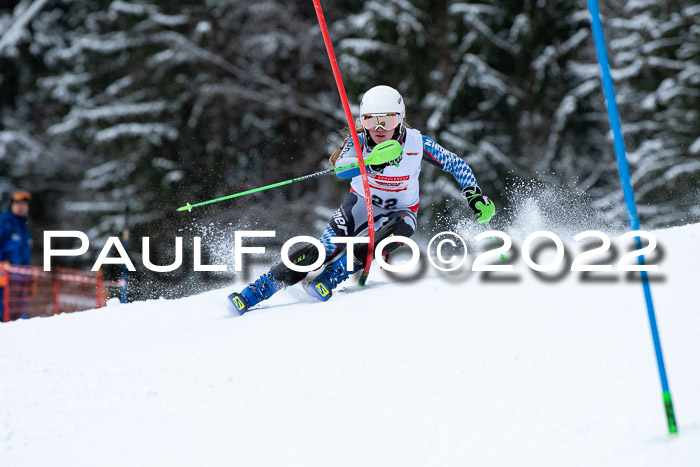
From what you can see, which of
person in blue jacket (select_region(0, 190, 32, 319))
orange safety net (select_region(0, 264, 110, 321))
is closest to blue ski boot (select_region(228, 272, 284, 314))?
orange safety net (select_region(0, 264, 110, 321))

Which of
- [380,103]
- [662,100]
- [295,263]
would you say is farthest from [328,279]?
[662,100]

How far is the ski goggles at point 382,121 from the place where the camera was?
466 centimetres

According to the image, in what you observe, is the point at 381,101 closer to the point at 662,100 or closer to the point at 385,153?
the point at 385,153

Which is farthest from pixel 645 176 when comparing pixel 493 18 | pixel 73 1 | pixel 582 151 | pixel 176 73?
pixel 73 1

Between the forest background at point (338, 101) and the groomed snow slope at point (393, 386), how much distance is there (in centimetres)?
940

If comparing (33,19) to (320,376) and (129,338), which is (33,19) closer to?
(129,338)

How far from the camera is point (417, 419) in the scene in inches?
102

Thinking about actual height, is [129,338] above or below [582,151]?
below

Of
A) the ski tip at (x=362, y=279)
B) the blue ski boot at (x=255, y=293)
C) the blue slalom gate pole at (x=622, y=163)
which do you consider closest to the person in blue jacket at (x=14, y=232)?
the blue ski boot at (x=255, y=293)

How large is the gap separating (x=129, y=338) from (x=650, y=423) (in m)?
2.92

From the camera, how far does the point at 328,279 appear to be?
15.8 feet

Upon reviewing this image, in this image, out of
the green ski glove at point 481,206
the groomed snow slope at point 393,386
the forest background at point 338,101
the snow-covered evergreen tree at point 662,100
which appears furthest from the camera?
the snow-covered evergreen tree at point 662,100

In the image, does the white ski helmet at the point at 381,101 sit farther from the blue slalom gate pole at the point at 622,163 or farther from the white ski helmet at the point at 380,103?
the blue slalom gate pole at the point at 622,163

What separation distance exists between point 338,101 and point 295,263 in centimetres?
1151
